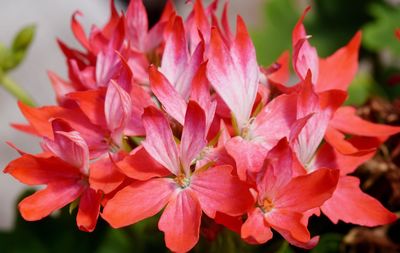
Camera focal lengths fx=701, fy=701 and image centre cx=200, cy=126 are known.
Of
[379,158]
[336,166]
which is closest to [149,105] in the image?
[336,166]

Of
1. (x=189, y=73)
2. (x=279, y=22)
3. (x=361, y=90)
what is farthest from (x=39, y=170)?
(x=279, y=22)

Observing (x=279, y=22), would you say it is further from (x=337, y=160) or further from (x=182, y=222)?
(x=182, y=222)

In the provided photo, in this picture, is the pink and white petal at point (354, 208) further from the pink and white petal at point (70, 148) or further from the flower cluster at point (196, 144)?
the pink and white petal at point (70, 148)

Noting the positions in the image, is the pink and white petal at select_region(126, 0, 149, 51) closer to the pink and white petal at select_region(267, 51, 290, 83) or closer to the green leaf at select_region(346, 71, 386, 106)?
the pink and white petal at select_region(267, 51, 290, 83)

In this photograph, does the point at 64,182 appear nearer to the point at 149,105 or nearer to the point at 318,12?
the point at 149,105

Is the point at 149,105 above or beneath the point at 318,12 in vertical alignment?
above

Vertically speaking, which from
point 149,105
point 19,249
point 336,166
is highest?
point 149,105
